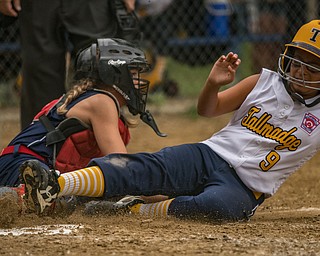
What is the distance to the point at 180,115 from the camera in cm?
959

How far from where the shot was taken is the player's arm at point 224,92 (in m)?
4.40

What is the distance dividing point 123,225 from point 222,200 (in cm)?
52

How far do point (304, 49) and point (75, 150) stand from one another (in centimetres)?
132

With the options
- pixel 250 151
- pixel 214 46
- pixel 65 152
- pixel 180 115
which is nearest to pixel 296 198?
pixel 250 151

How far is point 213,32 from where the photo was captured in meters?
10.2

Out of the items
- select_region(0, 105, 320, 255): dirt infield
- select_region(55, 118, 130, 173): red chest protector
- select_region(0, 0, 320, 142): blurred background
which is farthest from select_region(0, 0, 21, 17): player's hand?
select_region(0, 0, 320, 142): blurred background

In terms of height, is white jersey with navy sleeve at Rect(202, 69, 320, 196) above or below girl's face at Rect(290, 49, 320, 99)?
below

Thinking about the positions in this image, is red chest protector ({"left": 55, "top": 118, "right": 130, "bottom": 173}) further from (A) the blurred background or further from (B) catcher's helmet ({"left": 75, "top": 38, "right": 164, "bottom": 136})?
(A) the blurred background

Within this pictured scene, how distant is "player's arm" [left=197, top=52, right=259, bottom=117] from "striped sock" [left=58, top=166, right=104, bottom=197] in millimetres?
728

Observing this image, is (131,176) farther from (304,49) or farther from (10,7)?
(10,7)

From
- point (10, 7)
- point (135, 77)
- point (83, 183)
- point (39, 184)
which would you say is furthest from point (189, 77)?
point (39, 184)

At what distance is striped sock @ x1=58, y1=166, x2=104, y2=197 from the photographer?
13.1 feet

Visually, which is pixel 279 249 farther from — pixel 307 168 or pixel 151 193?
pixel 307 168

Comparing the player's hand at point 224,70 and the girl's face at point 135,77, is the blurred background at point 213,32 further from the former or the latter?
the player's hand at point 224,70
